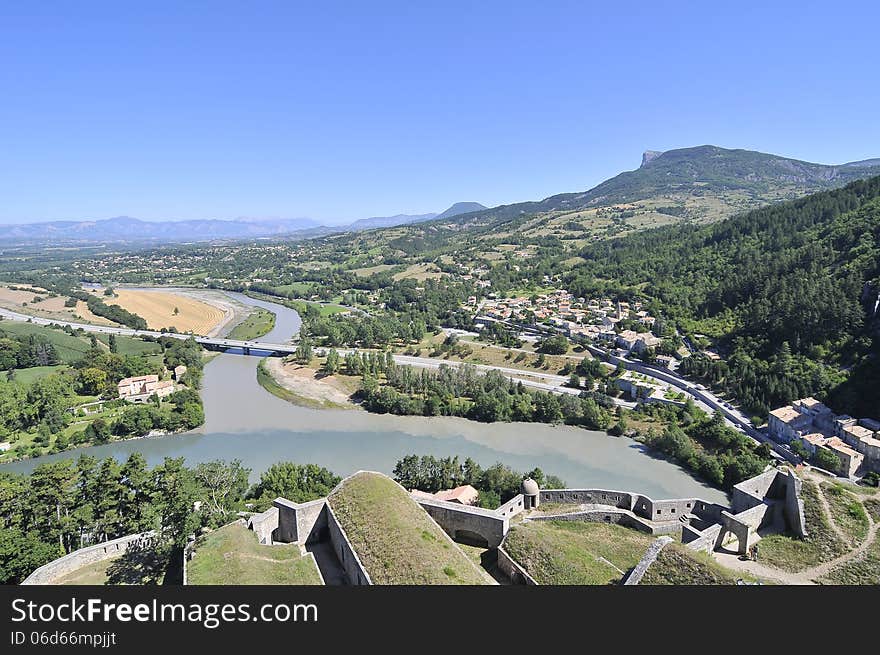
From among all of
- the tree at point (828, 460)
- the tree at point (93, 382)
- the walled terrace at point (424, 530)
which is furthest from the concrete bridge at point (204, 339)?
the tree at point (828, 460)

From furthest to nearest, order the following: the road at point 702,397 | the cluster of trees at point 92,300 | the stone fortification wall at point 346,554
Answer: the cluster of trees at point 92,300 → the road at point 702,397 → the stone fortification wall at point 346,554

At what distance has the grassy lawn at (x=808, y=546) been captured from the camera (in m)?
14.1

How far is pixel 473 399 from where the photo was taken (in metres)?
40.1

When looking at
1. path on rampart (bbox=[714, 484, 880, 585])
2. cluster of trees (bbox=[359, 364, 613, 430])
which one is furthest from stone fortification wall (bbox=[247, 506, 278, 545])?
cluster of trees (bbox=[359, 364, 613, 430])

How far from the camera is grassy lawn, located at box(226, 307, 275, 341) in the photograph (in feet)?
226

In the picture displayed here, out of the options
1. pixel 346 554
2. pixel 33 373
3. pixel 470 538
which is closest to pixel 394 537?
pixel 346 554

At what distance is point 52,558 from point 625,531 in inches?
714

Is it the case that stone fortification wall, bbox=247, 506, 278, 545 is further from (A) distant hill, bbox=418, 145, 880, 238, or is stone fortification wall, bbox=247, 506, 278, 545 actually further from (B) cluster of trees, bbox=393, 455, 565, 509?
(A) distant hill, bbox=418, 145, 880, 238

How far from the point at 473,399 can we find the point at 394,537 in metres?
26.1

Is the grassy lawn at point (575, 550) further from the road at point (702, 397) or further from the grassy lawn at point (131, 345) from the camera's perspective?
the grassy lawn at point (131, 345)

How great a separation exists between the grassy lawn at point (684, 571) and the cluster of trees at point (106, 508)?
42.8 feet

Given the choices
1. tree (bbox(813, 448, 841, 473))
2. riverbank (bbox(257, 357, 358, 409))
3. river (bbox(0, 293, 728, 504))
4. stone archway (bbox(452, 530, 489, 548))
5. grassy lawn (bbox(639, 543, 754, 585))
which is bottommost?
river (bbox(0, 293, 728, 504))

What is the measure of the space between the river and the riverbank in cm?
139

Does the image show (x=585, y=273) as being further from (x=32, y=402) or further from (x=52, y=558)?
(x=52, y=558)
